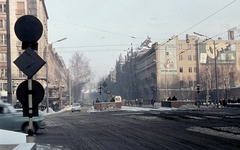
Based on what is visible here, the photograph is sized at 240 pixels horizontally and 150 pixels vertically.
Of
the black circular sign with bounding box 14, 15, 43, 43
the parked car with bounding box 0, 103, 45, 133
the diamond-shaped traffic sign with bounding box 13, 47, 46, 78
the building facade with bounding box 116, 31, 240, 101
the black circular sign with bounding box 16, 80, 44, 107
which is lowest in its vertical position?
the parked car with bounding box 0, 103, 45, 133

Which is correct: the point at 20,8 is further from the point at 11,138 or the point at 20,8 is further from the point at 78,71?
the point at 11,138

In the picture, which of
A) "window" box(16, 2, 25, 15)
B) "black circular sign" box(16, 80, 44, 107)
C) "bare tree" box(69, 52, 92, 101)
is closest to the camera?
"black circular sign" box(16, 80, 44, 107)

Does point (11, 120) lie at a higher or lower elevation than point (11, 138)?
lower

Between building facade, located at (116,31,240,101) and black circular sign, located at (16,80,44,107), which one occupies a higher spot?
building facade, located at (116,31,240,101)

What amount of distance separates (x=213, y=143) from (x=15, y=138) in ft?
20.9

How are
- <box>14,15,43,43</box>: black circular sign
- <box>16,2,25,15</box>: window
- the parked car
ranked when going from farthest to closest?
1. <box>16,2,25,15</box>: window
2. the parked car
3. <box>14,15,43,43</box>: black circular sign

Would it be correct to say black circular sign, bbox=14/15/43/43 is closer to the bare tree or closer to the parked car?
the parked car

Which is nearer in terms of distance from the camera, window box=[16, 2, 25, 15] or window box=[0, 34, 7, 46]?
window box=[16, 2, 25, 15]

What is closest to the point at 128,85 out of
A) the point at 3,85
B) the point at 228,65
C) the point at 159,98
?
the point at 159,98

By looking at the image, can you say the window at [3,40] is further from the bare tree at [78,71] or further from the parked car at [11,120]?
the parked car at [11,120]

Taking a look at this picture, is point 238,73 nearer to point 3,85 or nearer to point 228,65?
point 228,65

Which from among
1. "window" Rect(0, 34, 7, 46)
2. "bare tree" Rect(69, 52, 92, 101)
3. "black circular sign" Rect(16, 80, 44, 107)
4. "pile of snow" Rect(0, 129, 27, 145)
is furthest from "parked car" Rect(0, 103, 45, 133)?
"bare tree" Rect(69, 52, 92, 101)

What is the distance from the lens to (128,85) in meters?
111

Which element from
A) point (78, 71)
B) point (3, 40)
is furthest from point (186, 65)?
point (3, 40)
